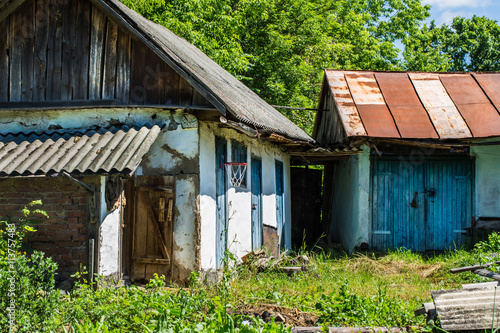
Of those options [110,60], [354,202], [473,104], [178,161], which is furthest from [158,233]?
[473,104]

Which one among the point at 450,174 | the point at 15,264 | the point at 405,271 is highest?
the point at 450,174

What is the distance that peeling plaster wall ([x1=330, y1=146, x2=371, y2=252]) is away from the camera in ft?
36.2

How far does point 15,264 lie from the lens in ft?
16.3

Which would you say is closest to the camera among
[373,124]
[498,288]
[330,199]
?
[498,288]

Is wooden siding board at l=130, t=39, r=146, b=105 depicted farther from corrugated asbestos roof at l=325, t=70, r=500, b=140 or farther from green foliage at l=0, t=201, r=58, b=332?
corrugated asbestos roof at l=325, t=70, r=500, b=140

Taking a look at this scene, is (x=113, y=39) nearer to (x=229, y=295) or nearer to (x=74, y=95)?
(x=74, y=95)

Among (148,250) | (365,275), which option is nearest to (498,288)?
(365,275)

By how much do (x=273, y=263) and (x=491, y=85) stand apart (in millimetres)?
7762

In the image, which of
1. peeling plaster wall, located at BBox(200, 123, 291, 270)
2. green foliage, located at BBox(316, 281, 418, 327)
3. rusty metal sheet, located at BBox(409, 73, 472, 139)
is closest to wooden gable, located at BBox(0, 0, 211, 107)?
peeling plaster wall, located at BBox(200, 123, 291, 270)

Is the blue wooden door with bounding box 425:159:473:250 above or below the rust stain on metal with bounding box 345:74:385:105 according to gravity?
below

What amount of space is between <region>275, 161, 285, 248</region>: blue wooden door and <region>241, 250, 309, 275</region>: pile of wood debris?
2683 mm

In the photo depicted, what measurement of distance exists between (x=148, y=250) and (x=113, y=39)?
339cm

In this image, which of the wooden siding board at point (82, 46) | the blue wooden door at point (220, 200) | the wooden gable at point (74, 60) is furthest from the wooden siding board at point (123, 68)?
the blue wooden door at point (220, 200)

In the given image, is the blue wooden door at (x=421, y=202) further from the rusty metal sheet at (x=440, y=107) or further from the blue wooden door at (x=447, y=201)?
the rusty metal sheet at (x=440, y=107)
